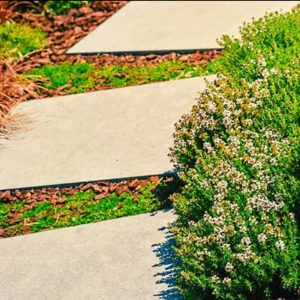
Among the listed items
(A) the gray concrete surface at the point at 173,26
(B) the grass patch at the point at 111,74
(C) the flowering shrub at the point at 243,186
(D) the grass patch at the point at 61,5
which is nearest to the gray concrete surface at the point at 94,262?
(C) the flowering shrub at the point at 243,186

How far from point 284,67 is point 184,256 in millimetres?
1701

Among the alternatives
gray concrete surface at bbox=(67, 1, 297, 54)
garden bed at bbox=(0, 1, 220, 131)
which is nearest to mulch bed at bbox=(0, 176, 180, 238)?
garden bed at bbox=(0, 1, 220, 131)

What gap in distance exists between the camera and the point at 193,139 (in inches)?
180

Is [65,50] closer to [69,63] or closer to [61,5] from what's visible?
[69,63]

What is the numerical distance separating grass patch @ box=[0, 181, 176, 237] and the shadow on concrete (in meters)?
0.46

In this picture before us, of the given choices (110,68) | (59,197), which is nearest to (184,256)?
(59,197)

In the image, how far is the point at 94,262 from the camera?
4.50 m

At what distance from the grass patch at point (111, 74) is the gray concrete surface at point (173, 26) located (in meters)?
0.32

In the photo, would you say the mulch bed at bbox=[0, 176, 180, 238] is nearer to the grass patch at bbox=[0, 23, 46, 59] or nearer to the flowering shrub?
the flowering shrub

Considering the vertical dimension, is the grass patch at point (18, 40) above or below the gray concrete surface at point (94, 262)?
above

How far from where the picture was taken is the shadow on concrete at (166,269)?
4062 mm

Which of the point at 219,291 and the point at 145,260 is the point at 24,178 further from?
the point at 219,291

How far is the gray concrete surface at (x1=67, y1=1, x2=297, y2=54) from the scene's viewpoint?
718 centimetres

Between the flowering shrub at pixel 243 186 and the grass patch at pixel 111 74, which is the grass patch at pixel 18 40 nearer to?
Answer: the grass patch at pixel 111 74
